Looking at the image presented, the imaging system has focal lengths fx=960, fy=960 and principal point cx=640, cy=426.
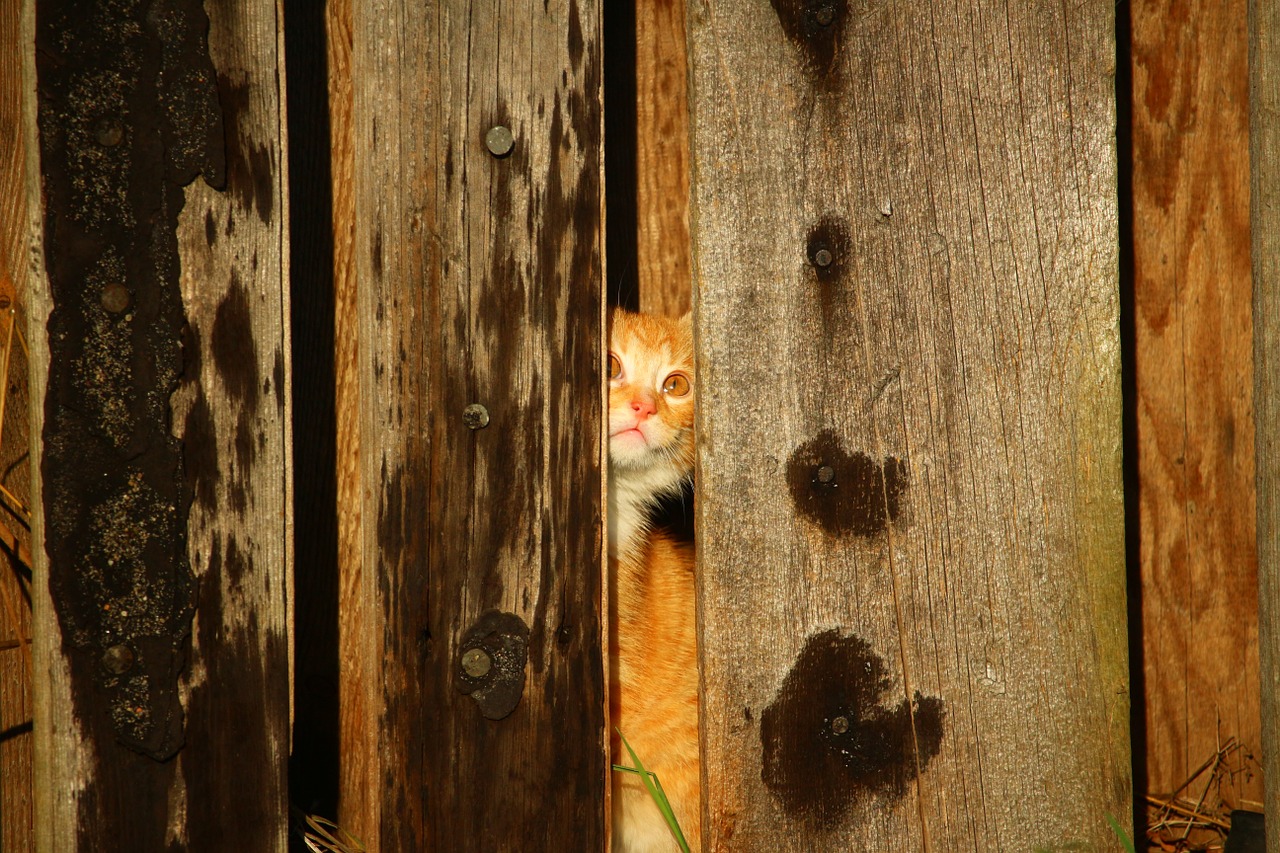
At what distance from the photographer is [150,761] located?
1414mm

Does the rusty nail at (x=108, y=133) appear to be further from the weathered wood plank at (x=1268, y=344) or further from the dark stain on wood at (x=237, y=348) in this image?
the weathered wood plank at (x=1268, y=344)

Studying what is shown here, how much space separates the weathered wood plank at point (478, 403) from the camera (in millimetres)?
1499

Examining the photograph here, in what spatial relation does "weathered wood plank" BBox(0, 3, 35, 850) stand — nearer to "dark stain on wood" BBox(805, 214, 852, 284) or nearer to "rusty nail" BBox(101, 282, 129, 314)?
"rusty nail" BBox(101, 282, 129, 314)

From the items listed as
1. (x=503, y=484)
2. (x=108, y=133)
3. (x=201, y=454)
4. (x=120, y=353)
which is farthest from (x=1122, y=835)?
(x=108, y=133)

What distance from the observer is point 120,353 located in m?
1.40

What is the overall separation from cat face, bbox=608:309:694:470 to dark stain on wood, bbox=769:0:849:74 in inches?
31.7

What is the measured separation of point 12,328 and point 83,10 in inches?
30.8

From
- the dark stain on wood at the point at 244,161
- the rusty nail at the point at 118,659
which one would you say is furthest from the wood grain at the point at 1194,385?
the rusty nail at the point at 118,659

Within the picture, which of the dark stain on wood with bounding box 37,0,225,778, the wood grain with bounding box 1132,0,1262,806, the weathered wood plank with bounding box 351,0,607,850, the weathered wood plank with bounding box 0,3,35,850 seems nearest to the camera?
the dark stain on wood with bounding box 37,0,225,778

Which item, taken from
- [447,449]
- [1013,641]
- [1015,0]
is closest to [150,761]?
[447,449]

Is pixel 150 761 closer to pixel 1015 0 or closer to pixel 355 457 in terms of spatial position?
pixel 355 457

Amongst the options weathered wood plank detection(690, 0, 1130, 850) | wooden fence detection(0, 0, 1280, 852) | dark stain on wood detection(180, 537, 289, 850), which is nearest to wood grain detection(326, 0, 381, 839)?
wooden fence detection(0, 0, 1280, 852)

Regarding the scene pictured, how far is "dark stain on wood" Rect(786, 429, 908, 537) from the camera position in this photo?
161 centimetres

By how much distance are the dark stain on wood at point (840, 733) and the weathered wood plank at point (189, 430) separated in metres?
0.80
